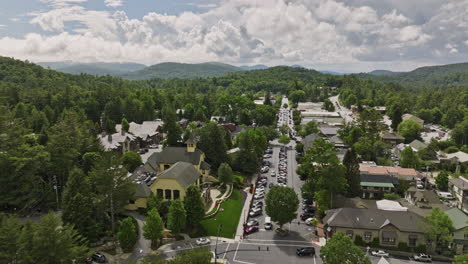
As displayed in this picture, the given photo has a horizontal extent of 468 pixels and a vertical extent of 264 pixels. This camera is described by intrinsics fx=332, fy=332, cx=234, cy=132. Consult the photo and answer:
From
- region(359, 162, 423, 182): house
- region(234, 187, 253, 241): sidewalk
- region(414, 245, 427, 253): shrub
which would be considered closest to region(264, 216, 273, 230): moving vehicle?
region(234, 187, 253, 241): sidewalk

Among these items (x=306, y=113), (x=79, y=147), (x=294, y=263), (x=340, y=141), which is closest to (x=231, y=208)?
(x=294, y=263)

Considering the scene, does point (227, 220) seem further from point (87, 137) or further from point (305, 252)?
point (87, 137)

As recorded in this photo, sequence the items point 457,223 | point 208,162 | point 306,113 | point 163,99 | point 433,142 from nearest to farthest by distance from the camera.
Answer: point 457,223, point 208,162, point 433,142, point 163,99, point 306,113

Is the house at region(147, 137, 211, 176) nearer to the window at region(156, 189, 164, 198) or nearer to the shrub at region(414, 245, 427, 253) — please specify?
the window at region(156, 189, 164, 198)

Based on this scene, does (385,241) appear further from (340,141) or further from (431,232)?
(340,141)

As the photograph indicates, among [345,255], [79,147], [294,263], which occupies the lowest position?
[294,263]

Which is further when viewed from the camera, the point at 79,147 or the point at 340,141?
the point at 340,141

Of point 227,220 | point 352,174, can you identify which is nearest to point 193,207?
point 227,220
